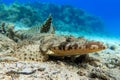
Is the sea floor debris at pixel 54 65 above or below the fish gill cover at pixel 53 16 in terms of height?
below

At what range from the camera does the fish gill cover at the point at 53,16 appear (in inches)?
964

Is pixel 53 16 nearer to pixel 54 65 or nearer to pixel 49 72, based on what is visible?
pixel 54 65

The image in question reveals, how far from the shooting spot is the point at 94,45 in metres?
4.82

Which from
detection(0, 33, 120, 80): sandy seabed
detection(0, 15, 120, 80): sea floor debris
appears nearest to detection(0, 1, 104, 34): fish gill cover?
detection(0, 15, 120, 80): sea floor debris

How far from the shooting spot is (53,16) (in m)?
32.1

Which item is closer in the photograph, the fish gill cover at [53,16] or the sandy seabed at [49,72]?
the sandy seabed at [49,72]

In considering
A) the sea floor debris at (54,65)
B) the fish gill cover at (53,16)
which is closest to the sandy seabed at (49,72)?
the sea floor debris at (54,65)

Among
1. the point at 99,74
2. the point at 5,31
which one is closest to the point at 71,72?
the point at 99,74

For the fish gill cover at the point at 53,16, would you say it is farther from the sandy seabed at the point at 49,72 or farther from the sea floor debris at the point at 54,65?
the sandy seabed at the point at 49,72

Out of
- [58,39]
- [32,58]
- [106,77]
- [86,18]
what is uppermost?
[86,18]

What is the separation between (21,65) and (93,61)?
237 centimetres

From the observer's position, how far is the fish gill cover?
80.3 ft

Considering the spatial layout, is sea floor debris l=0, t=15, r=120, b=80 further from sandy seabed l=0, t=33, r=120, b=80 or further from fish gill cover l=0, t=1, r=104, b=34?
fish gill cover l=0, t=1, r=104, b=34

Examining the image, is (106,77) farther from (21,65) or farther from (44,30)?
(44,30)
